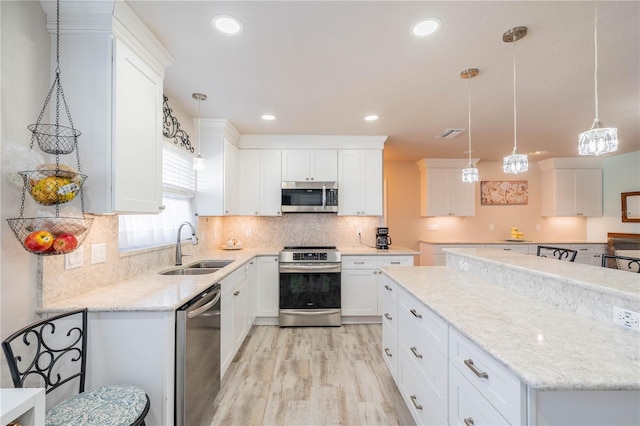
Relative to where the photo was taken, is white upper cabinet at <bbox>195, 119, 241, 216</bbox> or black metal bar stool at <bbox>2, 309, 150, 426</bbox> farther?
white upper cabinet at <bbox>195, 119, 241, 216</bbox>

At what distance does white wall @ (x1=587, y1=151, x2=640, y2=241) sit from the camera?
468cm

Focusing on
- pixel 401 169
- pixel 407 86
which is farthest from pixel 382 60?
pixel 401 169

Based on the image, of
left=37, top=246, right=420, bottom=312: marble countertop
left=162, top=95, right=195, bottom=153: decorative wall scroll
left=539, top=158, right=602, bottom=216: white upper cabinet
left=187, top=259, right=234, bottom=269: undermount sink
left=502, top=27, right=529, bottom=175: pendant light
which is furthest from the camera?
left=539, top=158, right=602, bottom=216: white upper cabinet

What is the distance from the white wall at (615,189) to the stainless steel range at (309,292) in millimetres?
5102

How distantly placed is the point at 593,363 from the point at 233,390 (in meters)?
2.24

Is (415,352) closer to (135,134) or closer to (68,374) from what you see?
(68,374)

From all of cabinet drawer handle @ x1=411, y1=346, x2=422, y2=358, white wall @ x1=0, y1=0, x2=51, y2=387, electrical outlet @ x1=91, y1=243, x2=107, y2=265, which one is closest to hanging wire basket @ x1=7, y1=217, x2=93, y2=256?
white wall @ x1=0, y1=0, x2=51, y2=387

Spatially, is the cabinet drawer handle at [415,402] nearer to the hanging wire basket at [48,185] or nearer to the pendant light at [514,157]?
the pendant light at [514,157]

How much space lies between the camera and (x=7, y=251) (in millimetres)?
1276

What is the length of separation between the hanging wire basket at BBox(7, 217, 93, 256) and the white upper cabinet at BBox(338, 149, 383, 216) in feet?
9.84

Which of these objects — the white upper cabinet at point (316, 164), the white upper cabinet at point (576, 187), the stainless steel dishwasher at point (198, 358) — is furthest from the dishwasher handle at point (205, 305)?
the white upper cabinet at point (576, 187)

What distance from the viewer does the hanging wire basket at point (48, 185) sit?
123cm

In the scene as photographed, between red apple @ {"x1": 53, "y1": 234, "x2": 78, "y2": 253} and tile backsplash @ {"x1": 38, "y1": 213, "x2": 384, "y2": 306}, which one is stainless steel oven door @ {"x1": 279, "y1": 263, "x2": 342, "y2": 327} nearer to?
tile backsplash @ {"x1": 38, "y1": 213, "x2": 384, "y2": 306}

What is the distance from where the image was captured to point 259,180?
396 centimetres
